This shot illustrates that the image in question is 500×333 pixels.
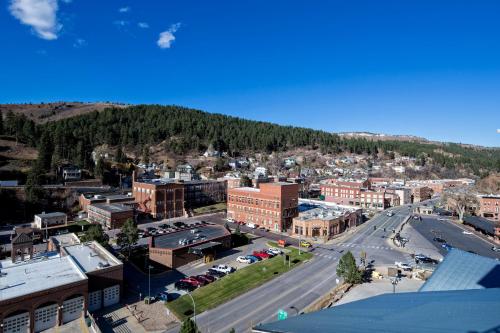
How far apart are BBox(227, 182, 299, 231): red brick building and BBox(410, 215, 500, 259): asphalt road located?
2868cm

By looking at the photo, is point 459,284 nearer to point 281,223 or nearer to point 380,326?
point 380,326

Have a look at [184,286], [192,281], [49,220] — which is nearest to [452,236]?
[192,281]

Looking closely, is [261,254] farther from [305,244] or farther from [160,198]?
[160,198]

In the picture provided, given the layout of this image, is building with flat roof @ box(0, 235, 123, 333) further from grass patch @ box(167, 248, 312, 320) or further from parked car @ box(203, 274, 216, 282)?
parked car @ box(203, 274, 216, 282)

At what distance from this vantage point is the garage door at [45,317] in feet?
92.4

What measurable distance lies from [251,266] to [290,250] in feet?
36.2

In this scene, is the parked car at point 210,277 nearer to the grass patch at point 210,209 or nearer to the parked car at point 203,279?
the parked car at point 203,279

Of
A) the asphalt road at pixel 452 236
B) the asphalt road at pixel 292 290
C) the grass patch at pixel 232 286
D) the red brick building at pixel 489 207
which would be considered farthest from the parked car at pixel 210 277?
the red brick building at pixel 489 207

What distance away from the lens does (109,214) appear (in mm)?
65562

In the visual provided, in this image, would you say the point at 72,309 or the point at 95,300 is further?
the point at 95,300

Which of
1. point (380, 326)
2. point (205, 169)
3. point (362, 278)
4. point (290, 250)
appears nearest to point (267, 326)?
point (380, 326)

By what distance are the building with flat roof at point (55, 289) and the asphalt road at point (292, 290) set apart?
1087 centimetres

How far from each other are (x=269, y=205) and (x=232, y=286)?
33.1 metres

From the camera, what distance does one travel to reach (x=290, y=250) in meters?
53.9
